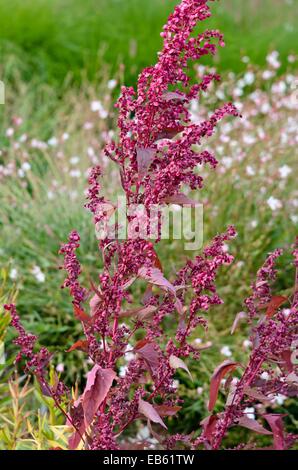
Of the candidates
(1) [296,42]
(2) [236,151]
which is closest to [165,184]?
(2) [236,151]

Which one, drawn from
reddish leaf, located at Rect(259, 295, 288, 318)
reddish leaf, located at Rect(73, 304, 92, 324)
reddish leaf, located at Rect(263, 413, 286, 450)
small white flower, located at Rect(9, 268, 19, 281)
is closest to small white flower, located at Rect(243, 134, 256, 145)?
small white flower, located at Rect(9, 268, 19, 281)

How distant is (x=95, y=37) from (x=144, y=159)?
246 inches

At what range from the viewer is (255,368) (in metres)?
2.14

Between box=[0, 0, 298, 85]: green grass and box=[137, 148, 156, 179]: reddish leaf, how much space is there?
485 cm

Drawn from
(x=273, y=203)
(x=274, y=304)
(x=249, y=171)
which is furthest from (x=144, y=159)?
(x=249, y=171)

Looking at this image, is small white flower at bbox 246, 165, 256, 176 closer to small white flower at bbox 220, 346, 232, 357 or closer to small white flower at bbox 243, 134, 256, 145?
small white flower at bbox 243, 134, 256, 145

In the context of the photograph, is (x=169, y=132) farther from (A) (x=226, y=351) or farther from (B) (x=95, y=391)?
(A) (x=226, y=351)

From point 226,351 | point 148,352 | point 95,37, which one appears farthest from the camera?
point 95,37

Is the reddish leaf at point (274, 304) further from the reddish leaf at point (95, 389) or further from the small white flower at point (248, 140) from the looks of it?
the small white flower at point (248, 140)

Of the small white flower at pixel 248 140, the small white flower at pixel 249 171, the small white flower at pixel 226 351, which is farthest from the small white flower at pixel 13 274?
the small white flower at pixel 248 140

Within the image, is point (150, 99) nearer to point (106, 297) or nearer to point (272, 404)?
point (106, 297)

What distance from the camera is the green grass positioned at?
7.35 metres

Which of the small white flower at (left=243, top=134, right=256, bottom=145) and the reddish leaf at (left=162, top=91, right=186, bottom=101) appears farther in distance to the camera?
the small white flower at (left=243, top=134, right=256, bottom=145)

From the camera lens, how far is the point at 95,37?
7.91 metres
